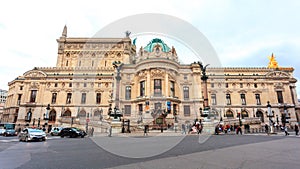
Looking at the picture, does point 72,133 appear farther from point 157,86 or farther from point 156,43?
point 156,43

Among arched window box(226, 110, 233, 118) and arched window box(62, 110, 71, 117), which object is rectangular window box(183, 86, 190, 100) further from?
arched window box(62, 110, 71, 117)

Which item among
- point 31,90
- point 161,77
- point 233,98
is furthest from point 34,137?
point 233,98

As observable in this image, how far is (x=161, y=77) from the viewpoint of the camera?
42.9m

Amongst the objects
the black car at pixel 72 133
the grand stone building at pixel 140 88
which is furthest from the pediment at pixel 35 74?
the black car at pixel 72 133

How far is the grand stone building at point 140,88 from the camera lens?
142 feet

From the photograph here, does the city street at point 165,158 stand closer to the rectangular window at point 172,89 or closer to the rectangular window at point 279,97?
the rectangular window at point 172,89

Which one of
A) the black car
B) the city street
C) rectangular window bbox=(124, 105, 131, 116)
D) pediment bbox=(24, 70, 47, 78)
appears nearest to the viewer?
the city street

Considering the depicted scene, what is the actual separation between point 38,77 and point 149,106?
38.2 m

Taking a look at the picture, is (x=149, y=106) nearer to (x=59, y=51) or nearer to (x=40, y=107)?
(x=40, y=107)

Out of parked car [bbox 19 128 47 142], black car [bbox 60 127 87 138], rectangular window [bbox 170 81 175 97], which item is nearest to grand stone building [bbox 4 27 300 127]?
rectangular window [bbox 170 81 175 97]

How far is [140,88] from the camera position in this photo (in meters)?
44.8

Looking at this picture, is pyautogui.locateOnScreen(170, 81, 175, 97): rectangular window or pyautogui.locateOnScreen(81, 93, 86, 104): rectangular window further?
pyautogui.locateOnScreen(81, 93, 86, 104): rectangular window

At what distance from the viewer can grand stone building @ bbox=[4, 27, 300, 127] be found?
142 feet

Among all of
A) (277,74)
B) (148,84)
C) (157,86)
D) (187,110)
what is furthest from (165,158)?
(277,74)
